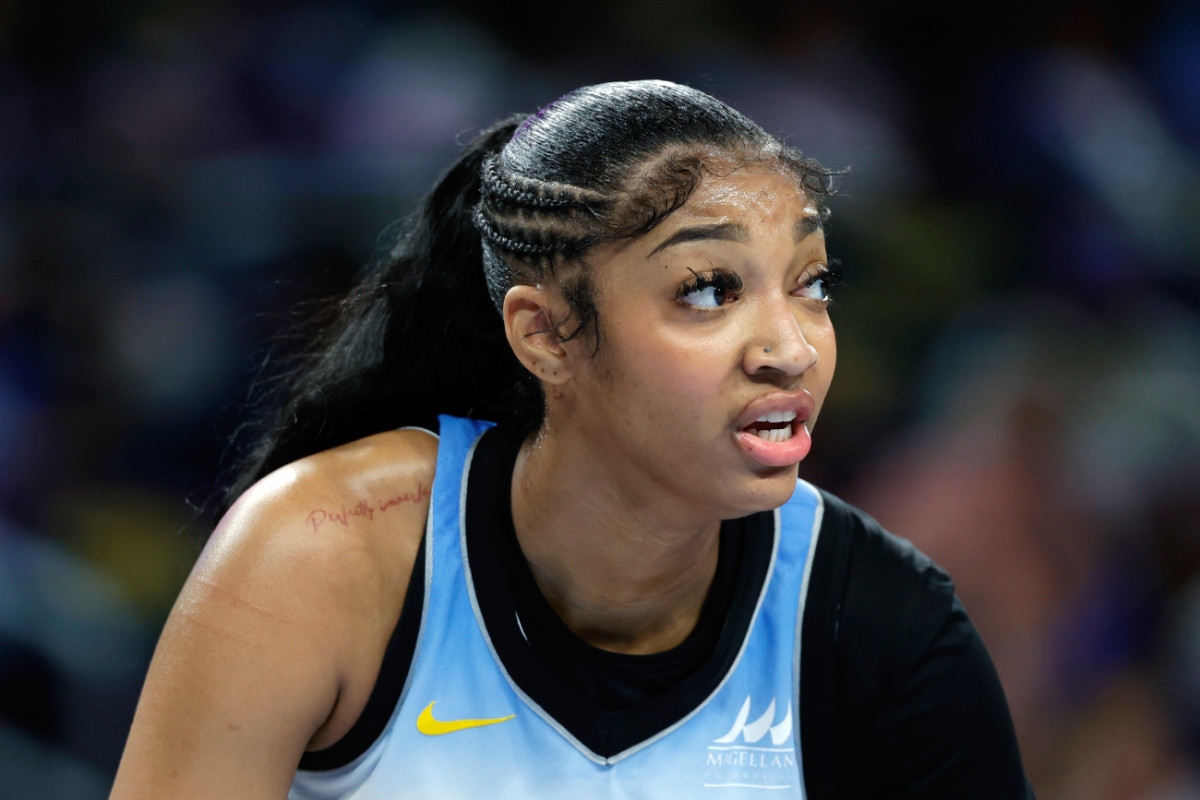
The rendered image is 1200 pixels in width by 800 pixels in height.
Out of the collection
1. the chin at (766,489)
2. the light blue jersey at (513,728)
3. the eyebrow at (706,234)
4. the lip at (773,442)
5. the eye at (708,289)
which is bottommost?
the light blue jersey at (513,728)

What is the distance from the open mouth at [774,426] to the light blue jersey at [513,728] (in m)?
0.34

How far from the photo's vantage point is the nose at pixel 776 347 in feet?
4.25

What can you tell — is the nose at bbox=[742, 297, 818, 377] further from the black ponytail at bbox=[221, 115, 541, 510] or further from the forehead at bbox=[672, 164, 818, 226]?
the black ponytail at bbox=[221, 115, 541, 510]

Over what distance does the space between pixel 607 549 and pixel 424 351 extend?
0.40 m

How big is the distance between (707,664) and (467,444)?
16.9 inches

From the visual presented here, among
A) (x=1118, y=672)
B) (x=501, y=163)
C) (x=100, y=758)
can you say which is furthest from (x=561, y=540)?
(x=1118, y=672)

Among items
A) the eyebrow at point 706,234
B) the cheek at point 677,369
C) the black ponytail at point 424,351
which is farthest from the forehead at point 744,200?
the black ponytail at point 424,351

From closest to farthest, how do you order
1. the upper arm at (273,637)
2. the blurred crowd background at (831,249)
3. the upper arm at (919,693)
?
the upper arm at (273,637), the upper arm at (919,693), the blurred crowd background at (831,249)

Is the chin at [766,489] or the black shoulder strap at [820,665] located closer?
the chin at [766,489]

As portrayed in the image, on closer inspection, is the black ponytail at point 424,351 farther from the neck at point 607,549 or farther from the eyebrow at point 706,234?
the eyebrow at point 706,234

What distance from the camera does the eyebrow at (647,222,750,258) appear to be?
131cm

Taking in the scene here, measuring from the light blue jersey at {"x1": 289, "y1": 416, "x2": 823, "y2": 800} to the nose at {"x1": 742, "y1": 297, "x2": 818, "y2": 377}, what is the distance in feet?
1.37

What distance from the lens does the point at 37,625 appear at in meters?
2.53

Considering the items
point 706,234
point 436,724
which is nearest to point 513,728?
point 436,724
